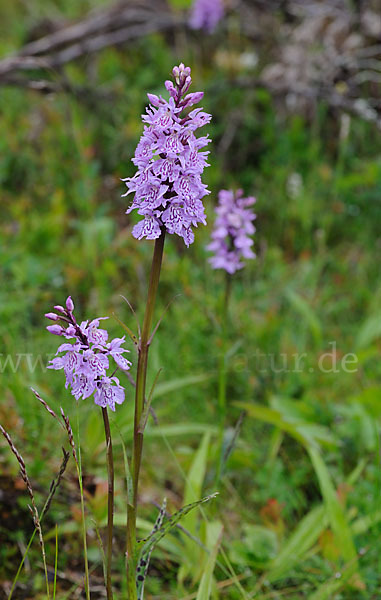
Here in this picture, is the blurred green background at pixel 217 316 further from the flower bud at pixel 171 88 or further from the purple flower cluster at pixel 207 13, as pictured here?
the flower bud at pixel 171 88

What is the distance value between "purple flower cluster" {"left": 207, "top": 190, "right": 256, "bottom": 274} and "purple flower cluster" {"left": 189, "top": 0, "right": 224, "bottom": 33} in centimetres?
325

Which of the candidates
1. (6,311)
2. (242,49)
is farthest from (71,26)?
(6,311)

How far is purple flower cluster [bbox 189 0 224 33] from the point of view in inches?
192

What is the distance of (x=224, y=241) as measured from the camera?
2447 millimetres

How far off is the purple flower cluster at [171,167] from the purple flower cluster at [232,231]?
105cm

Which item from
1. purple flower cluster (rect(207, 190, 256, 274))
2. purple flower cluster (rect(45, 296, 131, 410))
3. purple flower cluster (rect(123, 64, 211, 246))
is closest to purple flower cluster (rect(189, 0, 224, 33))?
purple flower cluster (rect(207, 190, 256, 274))

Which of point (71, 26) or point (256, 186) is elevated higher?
point (71, 26)

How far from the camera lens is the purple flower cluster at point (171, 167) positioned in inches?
48.5

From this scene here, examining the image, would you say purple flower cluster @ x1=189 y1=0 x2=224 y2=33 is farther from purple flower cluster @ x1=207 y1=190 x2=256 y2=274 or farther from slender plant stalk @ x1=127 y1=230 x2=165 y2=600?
slender plant stalk @ x1=127 y1=230 x2=165 y2=600

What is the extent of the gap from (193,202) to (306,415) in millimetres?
1774

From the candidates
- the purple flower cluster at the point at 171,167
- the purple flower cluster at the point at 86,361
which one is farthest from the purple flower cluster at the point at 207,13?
the purple flower cluster at the point at 86,361

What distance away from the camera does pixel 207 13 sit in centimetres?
493

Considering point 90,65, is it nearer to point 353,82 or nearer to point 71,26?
point 71,26

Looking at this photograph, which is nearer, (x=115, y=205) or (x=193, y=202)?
(x=193, y=202)
